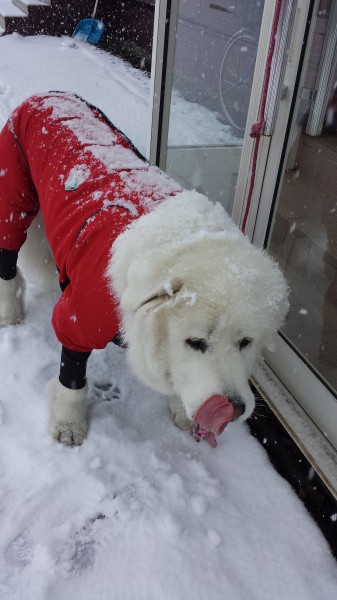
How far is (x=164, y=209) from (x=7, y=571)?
1.44 m

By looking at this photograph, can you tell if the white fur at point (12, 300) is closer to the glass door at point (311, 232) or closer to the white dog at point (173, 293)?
the white dog at point (173, 293)

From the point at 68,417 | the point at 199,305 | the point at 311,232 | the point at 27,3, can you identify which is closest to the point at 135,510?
the point at 68,417

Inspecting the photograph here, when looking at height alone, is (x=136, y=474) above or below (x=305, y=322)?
below

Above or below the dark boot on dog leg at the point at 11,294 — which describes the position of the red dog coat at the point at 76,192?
above

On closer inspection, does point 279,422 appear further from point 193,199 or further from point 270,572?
point 193,199

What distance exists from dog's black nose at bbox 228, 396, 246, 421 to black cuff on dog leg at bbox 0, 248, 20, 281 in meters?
1.62

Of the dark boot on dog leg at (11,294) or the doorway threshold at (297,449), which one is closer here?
the doorway threshold at (297,449)

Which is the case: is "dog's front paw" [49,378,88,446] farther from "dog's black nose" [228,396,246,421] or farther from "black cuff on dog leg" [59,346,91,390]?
"dog's black nose" [228,396,246,421]

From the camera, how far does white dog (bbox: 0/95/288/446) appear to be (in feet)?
5.22

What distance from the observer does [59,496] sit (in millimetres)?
1982

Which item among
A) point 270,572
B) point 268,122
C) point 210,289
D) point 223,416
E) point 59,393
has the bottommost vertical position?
point 270,572

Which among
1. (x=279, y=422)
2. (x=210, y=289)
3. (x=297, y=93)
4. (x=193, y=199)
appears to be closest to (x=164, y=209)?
(x=193, y=199)

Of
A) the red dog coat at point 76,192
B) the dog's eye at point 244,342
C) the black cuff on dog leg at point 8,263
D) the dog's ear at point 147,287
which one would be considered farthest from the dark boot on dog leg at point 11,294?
the dog's eye at point 244,342

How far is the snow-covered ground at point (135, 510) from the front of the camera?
5.82ft
